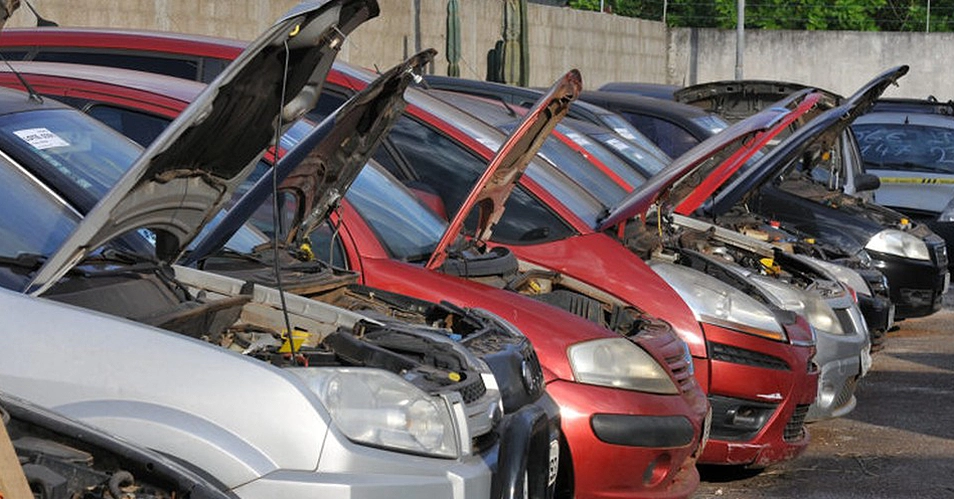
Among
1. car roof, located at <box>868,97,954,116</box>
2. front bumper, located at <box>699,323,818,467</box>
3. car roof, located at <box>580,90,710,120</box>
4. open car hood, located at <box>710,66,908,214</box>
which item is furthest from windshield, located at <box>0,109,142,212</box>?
car roof, located at <box>868,97,954,116</box>

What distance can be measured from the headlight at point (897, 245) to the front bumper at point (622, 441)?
6748mm

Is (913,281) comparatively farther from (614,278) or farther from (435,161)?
(435,161)

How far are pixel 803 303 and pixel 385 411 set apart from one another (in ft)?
16.2

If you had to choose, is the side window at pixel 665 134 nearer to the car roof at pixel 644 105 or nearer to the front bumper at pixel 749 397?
the car roof at pixel 644 105

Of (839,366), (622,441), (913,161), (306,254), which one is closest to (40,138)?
(306,254)

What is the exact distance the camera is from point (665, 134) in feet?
43.2

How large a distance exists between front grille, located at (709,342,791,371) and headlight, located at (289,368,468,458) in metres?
3.47

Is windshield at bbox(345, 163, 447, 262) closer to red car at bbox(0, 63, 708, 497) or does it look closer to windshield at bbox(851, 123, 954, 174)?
red car at bbox(0, 63, 708, 497)

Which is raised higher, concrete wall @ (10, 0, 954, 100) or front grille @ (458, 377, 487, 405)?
front grille @ (458, 377, 487, 405)

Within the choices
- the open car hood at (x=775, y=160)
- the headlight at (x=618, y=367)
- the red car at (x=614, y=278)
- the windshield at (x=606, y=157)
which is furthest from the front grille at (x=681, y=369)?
the open car hood at (x=775, y=160)

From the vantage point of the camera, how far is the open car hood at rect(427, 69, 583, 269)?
652 centimetres

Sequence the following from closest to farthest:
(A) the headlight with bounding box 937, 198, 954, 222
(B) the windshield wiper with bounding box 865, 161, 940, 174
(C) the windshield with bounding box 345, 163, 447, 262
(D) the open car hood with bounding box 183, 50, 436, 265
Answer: (D) the open car hood with bounding box 183, 50, 436, 265 < (C) the windshield with bounding box 345, 163, 447, 262 < (A) the headlight with bounding box 937, 198, 954, 222 < (B) the windshield wiper with bounding box 865, 161, 940, 174

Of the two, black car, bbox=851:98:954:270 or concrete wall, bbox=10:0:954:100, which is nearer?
black car, bbox=851:98:954:270

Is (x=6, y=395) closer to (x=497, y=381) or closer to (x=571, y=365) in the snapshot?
(x=497, y=381)
